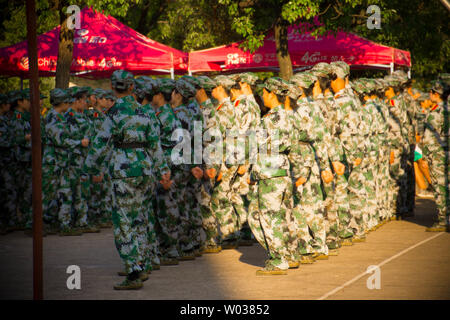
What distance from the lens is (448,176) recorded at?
12.8 metres

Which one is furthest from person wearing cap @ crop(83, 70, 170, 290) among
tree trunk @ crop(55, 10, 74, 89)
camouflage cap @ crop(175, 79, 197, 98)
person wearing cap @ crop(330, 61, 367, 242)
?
tree trunk @ crop(55, 10, 74, 89)

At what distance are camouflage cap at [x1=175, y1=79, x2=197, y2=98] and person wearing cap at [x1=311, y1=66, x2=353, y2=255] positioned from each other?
178 cm

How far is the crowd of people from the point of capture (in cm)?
873

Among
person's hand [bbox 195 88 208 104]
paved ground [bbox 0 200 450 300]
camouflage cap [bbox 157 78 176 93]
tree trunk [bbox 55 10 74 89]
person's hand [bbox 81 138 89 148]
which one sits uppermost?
tree trunk [bbox 55 10 74 89]

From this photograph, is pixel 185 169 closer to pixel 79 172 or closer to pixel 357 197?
pixel 357 197

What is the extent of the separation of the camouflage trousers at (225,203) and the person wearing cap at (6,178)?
15.7ft

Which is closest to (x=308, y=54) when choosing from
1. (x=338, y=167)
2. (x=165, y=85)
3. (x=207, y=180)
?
(x=338, y=167)

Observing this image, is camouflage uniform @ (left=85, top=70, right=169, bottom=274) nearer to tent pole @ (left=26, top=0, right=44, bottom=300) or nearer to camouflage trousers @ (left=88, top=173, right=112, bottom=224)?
tent pole @ (left=26, top=0, right=44, bottom=300)

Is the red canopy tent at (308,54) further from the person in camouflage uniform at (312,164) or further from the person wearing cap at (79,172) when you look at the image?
the person in camouflage uniform at (312,164)

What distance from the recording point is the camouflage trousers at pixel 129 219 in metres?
8.55

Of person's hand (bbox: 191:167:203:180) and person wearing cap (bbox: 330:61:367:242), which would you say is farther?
person wearing cap (bbox: 330:61:367:242)

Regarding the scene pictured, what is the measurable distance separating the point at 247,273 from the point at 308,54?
999 centimetres

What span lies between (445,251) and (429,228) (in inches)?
82.5

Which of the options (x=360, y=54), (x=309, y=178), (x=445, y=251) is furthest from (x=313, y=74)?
(x=360, y=54)
